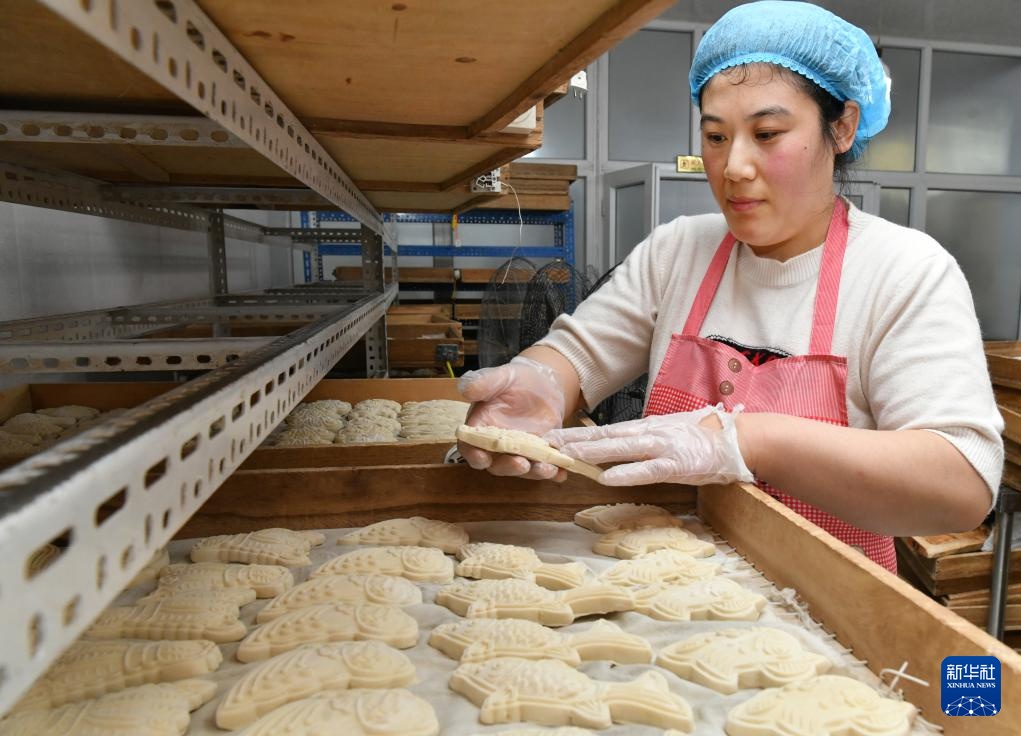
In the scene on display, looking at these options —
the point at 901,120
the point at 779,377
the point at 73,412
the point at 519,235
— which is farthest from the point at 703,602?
the point at 901,120

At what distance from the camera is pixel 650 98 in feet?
22.9

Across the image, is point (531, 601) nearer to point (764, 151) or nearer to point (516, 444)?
point (516, 444)

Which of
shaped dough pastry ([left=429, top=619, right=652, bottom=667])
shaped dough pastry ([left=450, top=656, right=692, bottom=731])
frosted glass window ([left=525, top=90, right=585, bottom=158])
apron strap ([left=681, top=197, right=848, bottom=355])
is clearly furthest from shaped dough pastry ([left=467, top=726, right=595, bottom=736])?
frosted glass window ([left=525, top=90, right=585, bottom=158])

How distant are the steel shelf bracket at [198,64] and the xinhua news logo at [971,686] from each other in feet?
3.64

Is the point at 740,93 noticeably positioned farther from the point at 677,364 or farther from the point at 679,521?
the point at 679,521

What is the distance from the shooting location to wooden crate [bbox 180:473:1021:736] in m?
0.95

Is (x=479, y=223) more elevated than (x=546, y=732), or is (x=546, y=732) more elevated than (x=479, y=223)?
(x=479, y=223)

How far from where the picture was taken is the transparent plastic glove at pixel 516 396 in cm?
183

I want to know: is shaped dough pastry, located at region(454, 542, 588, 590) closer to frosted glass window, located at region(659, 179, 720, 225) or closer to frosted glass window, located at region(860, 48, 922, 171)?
frosted glass window, located at region(659, 179, 720, 225)

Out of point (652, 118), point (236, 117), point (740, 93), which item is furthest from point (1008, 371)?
point (652, 118)

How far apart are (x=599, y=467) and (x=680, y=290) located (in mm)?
626

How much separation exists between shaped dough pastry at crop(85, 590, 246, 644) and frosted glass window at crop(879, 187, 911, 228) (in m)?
7.47

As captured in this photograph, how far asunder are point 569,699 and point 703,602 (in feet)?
1.22

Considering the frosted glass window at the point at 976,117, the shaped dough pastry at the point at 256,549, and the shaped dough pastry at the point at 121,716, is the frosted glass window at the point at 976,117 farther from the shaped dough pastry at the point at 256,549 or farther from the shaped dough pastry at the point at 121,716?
the shaped dough pastry at the point at 121,716
